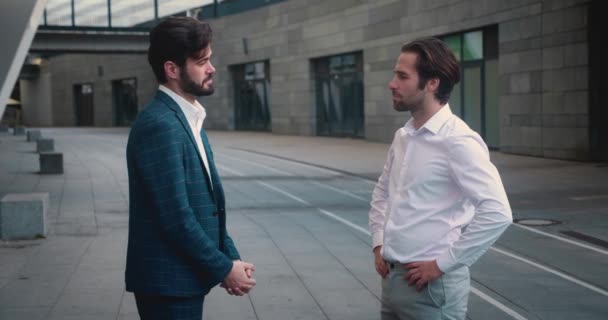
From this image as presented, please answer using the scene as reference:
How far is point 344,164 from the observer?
21.2 meters

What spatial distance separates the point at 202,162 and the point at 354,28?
1204 inches

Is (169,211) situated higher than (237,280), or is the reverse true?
(169,211)

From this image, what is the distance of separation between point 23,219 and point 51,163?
32.4ft

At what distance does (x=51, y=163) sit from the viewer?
2005 cm

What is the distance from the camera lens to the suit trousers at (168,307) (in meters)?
3.15

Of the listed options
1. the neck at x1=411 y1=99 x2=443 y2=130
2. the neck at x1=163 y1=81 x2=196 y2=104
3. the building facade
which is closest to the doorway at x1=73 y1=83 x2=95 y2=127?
the building facade

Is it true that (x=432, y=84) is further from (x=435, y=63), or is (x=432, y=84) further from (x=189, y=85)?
(x=189, y=85)

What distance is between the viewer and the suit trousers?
315cm

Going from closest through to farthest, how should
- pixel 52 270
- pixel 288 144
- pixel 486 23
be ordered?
pixel 52 270 < pixel 486 23 < pixel 288 144

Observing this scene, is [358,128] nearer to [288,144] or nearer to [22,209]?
[288,144]

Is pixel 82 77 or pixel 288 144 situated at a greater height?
pixel 82 77

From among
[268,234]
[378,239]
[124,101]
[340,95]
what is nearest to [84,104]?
[124,101]

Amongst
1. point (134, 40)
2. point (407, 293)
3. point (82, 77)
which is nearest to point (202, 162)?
point (407, 293)

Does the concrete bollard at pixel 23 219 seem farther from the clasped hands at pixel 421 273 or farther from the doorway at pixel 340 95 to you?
the doorway at pixel 340 95
